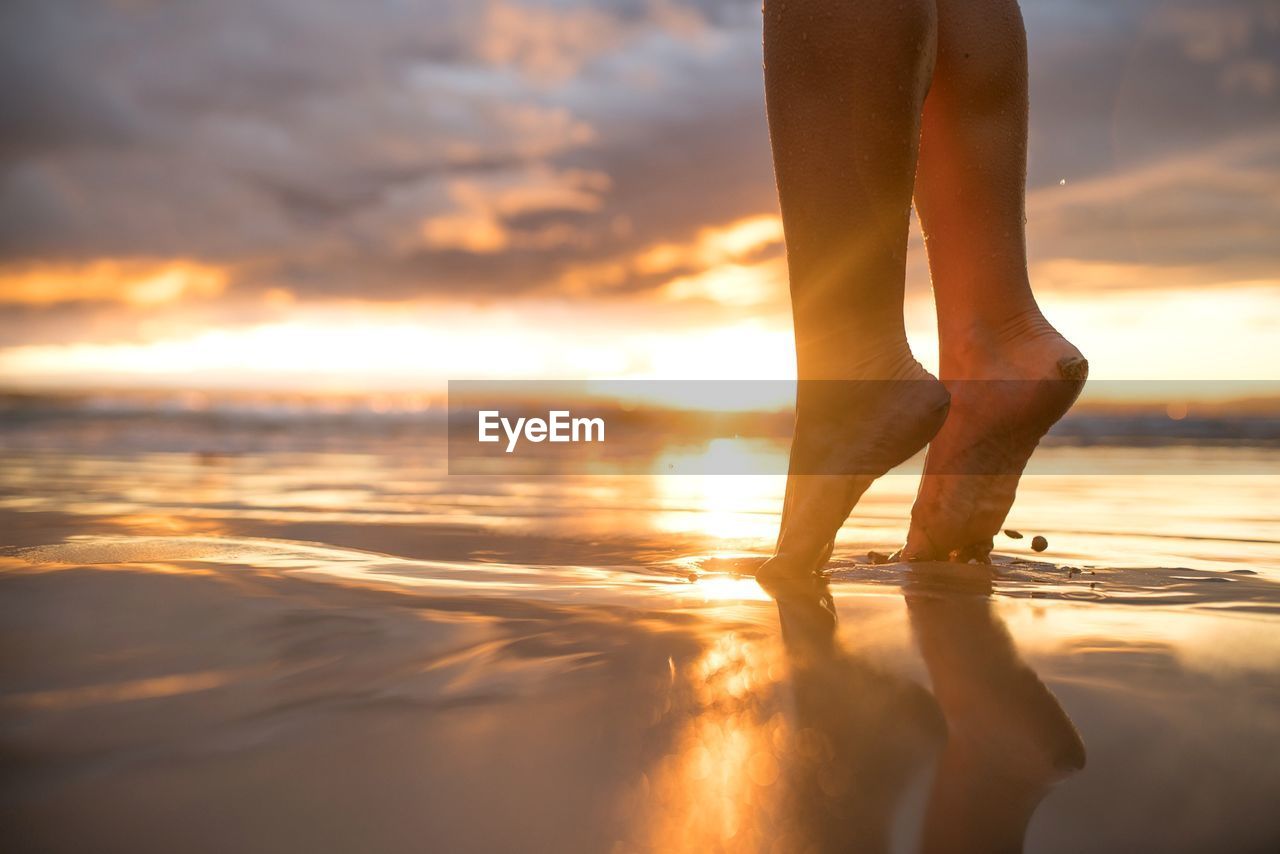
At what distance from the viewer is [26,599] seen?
3.44 ft

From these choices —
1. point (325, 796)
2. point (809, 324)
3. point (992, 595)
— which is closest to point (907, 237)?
point (809, 324)

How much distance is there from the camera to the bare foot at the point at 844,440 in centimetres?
142

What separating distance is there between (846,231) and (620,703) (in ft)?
2.81

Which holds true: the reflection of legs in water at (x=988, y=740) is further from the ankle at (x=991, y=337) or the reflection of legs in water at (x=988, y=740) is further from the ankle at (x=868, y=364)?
the ankle at (x=991, y=337)

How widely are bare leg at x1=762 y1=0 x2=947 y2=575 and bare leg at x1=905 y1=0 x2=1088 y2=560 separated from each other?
0.19 metres

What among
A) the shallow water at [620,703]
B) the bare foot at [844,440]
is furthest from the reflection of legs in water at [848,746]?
the bare foot at [844,440]

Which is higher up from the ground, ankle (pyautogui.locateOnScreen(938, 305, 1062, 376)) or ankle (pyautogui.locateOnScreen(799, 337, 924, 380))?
ankle (pyautogui.locateOnScreen(938, 305, 1062, 376))

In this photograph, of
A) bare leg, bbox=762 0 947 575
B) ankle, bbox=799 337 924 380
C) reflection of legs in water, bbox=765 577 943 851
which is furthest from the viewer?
ankle, bbox=799 337 924 380

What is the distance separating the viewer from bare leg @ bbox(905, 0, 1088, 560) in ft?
5.10

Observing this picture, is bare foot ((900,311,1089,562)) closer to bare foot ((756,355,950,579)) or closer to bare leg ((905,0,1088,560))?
bare leg ((905,0,1088,560))

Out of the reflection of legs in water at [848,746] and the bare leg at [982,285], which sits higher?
the bare leg at [982,285]

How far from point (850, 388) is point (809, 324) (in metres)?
0.12

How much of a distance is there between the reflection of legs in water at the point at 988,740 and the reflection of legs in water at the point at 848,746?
0.08ft

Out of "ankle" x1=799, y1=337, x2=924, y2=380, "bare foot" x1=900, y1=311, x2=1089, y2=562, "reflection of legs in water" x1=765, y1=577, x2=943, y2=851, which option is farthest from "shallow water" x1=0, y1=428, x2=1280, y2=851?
"ankle" x1=799, y1=337, x2=924, y2=380
